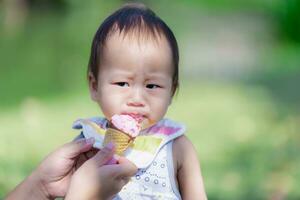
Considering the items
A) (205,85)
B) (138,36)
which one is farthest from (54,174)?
(205,85)

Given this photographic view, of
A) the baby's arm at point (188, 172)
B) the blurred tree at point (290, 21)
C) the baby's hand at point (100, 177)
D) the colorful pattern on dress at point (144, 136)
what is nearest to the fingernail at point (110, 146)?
the baby's hand at point (100, 177)

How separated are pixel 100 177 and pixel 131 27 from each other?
508 millimetres

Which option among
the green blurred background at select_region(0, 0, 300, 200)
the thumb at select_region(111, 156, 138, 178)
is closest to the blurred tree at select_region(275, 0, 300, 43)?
the green blurred background at select_region(0, 0, 300, 200)

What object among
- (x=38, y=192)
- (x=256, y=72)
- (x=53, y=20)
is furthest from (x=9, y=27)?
(x=38, y=192)

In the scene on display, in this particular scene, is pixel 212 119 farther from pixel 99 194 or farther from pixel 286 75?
pixel 99 194

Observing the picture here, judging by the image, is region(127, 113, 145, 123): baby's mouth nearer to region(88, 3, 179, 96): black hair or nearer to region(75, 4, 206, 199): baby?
region(75, 4, 206, 199): baby

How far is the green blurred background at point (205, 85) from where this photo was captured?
5.47 metres

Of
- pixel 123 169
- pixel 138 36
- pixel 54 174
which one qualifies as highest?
pixel 138 36

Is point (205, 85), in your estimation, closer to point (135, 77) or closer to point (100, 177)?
point (135, 77)

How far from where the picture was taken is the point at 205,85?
9211mm

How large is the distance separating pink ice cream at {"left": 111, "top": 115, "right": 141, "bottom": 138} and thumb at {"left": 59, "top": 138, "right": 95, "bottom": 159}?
0.12 m

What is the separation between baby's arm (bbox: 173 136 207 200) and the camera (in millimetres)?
2973

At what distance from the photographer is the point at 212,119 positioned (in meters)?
7.21

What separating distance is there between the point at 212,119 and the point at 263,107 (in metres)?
0.57
